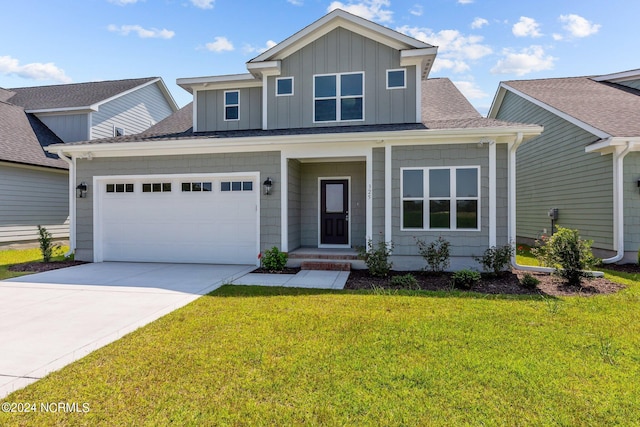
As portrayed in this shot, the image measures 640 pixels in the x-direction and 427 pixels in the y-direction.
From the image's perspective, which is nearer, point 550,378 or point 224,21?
point 550,378

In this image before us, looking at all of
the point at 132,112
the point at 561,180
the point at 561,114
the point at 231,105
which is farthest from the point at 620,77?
the point at 132,112

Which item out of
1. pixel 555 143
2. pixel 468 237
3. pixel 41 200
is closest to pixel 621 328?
pixel 468 237

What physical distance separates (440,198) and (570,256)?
2617mm

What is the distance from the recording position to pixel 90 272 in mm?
7852

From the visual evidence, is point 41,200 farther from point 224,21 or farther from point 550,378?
point 550,378

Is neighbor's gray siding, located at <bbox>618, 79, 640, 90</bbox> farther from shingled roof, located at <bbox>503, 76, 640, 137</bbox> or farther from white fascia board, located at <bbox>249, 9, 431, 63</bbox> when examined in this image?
white fascia board, located at <bbox>249, 9, 431, 63</bbox>

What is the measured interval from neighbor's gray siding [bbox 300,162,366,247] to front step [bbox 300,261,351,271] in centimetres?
181

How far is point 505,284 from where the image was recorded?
261 inches

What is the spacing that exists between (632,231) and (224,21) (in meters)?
13.0

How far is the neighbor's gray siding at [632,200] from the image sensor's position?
8.67 meters

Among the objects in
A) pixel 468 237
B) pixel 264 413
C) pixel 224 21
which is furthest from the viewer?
pixel 224 21

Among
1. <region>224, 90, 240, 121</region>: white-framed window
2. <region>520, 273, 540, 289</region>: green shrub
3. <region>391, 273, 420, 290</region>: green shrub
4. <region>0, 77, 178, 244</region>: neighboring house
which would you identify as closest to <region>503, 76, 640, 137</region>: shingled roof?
<region>520, 273, 540, 289</region>: green shrub

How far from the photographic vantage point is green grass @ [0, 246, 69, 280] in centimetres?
767

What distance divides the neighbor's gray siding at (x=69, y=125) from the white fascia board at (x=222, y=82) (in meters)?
7.42
